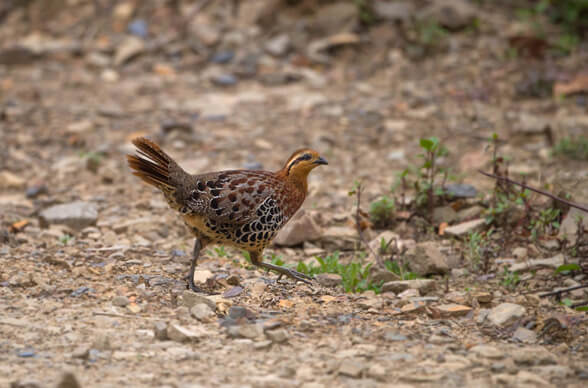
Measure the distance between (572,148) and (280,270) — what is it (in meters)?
4.08

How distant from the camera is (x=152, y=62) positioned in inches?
438

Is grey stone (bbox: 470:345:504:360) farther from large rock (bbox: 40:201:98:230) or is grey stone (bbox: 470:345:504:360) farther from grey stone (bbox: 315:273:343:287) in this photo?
large rock (bbox: 40:201:98:230)

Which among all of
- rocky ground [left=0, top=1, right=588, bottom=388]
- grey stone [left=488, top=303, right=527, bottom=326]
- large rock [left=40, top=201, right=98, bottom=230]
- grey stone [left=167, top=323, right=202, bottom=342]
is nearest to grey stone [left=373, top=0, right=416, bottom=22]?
rocky ground [left=0, top=1, right=588, bottom=388]

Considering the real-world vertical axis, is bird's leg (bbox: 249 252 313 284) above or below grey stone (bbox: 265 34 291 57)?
below

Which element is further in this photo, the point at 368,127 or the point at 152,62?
the point at 152,62

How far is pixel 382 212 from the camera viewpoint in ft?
22.1

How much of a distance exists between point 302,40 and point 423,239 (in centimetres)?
535

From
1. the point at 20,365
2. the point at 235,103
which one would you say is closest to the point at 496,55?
the point at 235,103

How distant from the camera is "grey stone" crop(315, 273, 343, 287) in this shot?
557 cm

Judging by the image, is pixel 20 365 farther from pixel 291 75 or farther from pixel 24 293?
pixel 291 75

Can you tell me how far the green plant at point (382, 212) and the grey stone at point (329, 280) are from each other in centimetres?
127

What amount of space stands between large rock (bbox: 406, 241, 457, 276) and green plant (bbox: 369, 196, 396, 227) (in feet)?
2.76

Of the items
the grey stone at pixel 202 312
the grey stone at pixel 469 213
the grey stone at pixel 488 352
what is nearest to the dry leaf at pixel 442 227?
the grey stone at pixel 469 213

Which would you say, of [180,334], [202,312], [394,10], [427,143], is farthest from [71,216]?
[394,10]
